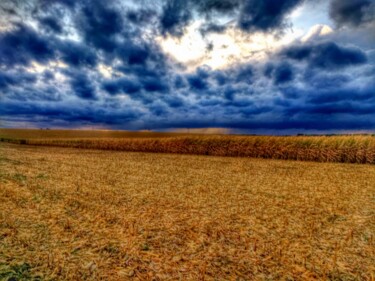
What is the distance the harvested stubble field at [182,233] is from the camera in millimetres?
3404

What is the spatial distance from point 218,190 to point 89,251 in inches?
196

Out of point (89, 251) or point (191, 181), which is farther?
point (191, 181)

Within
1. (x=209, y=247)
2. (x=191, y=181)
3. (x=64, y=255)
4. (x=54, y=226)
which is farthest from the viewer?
(x=191, y=181)

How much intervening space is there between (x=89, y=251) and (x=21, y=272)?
88 centimetres

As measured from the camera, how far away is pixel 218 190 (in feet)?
26.5

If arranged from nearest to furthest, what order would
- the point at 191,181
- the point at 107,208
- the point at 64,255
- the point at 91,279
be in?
the point at 91,279, the point at 64,255, the point at 107,208, the point at 191,181

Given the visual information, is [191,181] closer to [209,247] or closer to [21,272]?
[209,247]

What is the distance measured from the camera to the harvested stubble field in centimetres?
340

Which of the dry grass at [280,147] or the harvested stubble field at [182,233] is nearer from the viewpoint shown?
the harvested stubble field at [182,233]

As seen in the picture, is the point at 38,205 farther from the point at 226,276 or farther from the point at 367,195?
the point at 367,195

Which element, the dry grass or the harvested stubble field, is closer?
the harvested stubble field

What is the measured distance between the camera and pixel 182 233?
4551 mm

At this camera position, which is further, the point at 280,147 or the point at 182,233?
the point at 280,147

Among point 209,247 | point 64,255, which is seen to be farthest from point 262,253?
point 64,255
